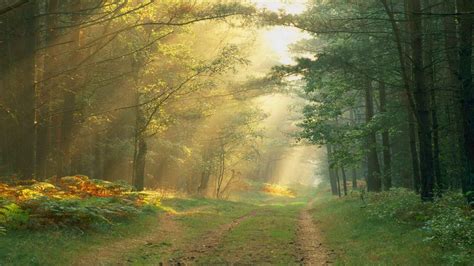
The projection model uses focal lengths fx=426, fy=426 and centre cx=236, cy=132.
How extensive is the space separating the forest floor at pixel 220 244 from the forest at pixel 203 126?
0.07m

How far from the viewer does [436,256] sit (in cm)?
939

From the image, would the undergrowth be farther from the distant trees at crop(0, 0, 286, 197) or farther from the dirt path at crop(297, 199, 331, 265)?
the dirt path at crop(297, 199, 331, 265)

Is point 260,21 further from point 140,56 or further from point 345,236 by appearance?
point 345,236

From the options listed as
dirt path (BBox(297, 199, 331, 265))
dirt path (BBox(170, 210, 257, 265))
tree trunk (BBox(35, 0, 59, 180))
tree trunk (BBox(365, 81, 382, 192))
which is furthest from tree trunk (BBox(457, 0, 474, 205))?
tree trunk (BBox(35, 0, 59, 180))

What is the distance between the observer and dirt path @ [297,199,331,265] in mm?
11297

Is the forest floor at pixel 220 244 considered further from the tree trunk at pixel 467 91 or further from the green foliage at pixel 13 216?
the tree trunk at pixel 467 91

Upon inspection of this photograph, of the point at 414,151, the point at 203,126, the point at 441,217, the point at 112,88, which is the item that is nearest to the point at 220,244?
the point at 441,217

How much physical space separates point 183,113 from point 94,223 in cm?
1655

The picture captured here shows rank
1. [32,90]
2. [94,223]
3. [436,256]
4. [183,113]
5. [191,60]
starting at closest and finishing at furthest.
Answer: [436,256], [94,223], [32,90], [191,60], [183,113]

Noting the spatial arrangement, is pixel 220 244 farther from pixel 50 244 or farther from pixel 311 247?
pixel 50 244

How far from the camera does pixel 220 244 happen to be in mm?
13539

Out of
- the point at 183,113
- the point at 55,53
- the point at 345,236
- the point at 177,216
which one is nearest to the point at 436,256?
the point at 345,236

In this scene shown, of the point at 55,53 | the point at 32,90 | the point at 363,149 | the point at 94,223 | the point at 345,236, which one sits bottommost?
the point at 345,236

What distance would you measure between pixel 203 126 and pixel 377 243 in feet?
78.5
